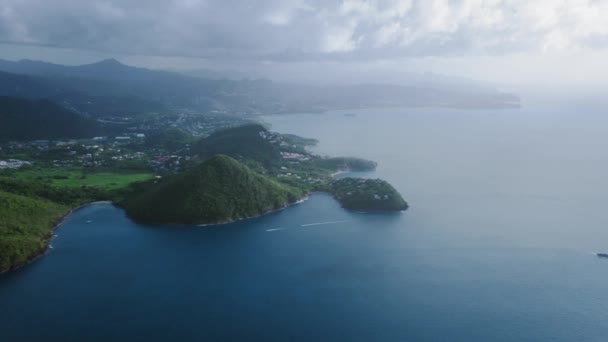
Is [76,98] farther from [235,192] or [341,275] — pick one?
[341,275]

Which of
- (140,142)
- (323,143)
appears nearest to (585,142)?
(323,143)

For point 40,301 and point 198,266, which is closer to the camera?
point 40,301

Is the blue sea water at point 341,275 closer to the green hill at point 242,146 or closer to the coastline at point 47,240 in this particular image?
the coastline at point 47,240

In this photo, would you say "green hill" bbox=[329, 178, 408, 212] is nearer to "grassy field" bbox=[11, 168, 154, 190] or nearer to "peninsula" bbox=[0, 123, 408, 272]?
"peninsula" bbox=[0, 123, 408, 272]

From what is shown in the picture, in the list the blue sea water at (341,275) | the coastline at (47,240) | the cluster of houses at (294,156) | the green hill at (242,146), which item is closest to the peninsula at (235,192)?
the blue sea water at (341,275)

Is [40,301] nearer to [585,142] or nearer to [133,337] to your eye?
[133,337]

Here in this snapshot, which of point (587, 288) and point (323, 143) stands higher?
point (323, 143)
